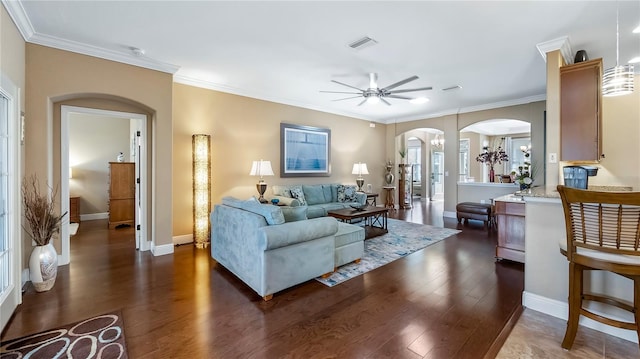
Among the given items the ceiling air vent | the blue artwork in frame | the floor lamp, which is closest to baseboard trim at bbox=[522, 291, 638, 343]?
the ceiling air vent

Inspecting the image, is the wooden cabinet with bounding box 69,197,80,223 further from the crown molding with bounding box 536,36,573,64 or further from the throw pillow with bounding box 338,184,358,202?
the crown molding with bounding box 536,36,573,64

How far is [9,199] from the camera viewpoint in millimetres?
2441

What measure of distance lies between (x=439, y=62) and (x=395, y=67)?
2.00 ft

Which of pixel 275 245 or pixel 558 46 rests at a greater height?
pixel 558 46

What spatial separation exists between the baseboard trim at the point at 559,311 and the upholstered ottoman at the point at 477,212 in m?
3.53

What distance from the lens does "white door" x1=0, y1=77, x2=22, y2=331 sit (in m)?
2.34

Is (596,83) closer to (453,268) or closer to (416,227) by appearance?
(453,268)

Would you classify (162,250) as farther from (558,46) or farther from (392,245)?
(558,46)

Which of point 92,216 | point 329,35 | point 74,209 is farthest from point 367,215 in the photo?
point 92,216

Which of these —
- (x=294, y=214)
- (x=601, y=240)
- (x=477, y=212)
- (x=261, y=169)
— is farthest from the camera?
(x=477, y=212)

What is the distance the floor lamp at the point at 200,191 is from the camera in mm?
4496

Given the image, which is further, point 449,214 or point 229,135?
point 449,214

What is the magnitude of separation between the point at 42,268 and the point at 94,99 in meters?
2.23

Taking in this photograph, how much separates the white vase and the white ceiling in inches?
90.0
